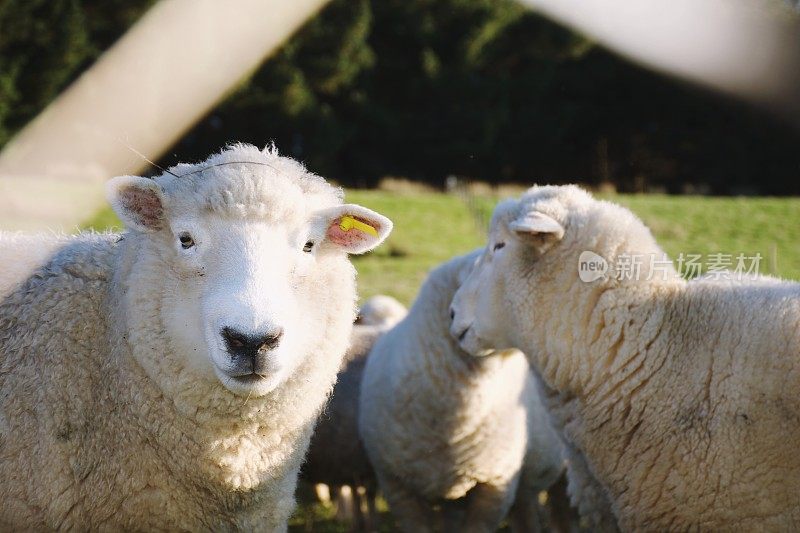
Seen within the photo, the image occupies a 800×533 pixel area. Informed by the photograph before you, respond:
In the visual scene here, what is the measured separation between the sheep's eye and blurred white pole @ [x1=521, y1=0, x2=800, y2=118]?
1029 cm

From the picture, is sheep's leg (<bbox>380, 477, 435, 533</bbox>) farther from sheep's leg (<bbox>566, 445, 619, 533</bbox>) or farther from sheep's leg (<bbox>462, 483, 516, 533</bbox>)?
sheep's leg (<bbox>566, 445, 619, 533</bbox>)

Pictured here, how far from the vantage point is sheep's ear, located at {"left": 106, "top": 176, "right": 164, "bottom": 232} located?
3.00m

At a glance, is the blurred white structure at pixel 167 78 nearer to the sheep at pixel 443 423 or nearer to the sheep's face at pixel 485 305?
the sheep at pixel 443 423

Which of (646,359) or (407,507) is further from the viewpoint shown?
(407,507)

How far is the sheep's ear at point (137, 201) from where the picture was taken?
3.00 metres

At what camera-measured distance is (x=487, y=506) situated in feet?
16.3

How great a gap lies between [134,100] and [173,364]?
1544 cm

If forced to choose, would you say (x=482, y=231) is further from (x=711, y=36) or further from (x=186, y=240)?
(x=186, y=240)

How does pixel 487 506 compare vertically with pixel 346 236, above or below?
below

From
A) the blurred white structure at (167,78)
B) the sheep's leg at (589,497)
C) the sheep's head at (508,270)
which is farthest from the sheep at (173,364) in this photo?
the blurred white structure at (167,78)

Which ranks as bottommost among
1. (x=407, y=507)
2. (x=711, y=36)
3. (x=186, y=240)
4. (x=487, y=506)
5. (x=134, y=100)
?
(x=134, y=100)

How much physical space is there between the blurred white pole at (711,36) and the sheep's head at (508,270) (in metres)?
8.65

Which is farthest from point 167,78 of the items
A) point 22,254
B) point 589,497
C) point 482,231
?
point 589,497

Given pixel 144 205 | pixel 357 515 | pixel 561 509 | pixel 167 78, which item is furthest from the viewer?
pixel 167 78
